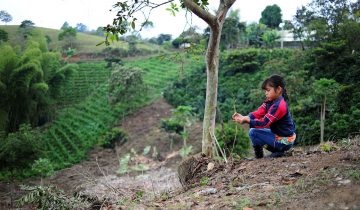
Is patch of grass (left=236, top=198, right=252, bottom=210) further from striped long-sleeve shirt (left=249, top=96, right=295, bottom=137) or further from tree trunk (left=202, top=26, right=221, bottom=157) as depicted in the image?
tree trunk (left=202, top=26, right=221, bottom=157)

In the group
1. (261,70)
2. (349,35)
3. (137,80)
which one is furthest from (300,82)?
(137,80)

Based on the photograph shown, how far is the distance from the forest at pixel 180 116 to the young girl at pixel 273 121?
0.81 ft

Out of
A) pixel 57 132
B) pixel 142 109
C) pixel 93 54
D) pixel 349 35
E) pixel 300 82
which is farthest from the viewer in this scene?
pixel 93 54

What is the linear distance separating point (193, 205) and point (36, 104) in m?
18.6

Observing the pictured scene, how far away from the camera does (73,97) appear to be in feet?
88.0

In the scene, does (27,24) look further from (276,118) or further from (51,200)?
(276,118)

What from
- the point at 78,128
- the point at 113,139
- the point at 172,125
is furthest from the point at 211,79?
the point at 78,128

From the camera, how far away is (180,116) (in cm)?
1714

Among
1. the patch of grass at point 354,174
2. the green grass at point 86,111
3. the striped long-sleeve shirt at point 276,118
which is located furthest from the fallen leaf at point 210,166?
the green grass at point 86,111

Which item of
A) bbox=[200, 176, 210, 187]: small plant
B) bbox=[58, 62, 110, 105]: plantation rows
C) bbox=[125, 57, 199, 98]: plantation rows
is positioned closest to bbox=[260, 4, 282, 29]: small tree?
bbox=[125, 57, 199, 98]: plantation rows

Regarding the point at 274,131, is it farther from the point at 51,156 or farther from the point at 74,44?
the point at 74,44

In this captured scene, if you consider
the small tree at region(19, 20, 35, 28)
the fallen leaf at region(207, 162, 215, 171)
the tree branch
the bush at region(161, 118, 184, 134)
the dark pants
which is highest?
the small tree at region(19, 20, 35, 28)

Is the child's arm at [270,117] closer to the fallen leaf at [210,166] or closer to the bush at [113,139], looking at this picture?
the fallen leaf at [210,166]

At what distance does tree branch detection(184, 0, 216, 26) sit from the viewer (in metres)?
4.20
